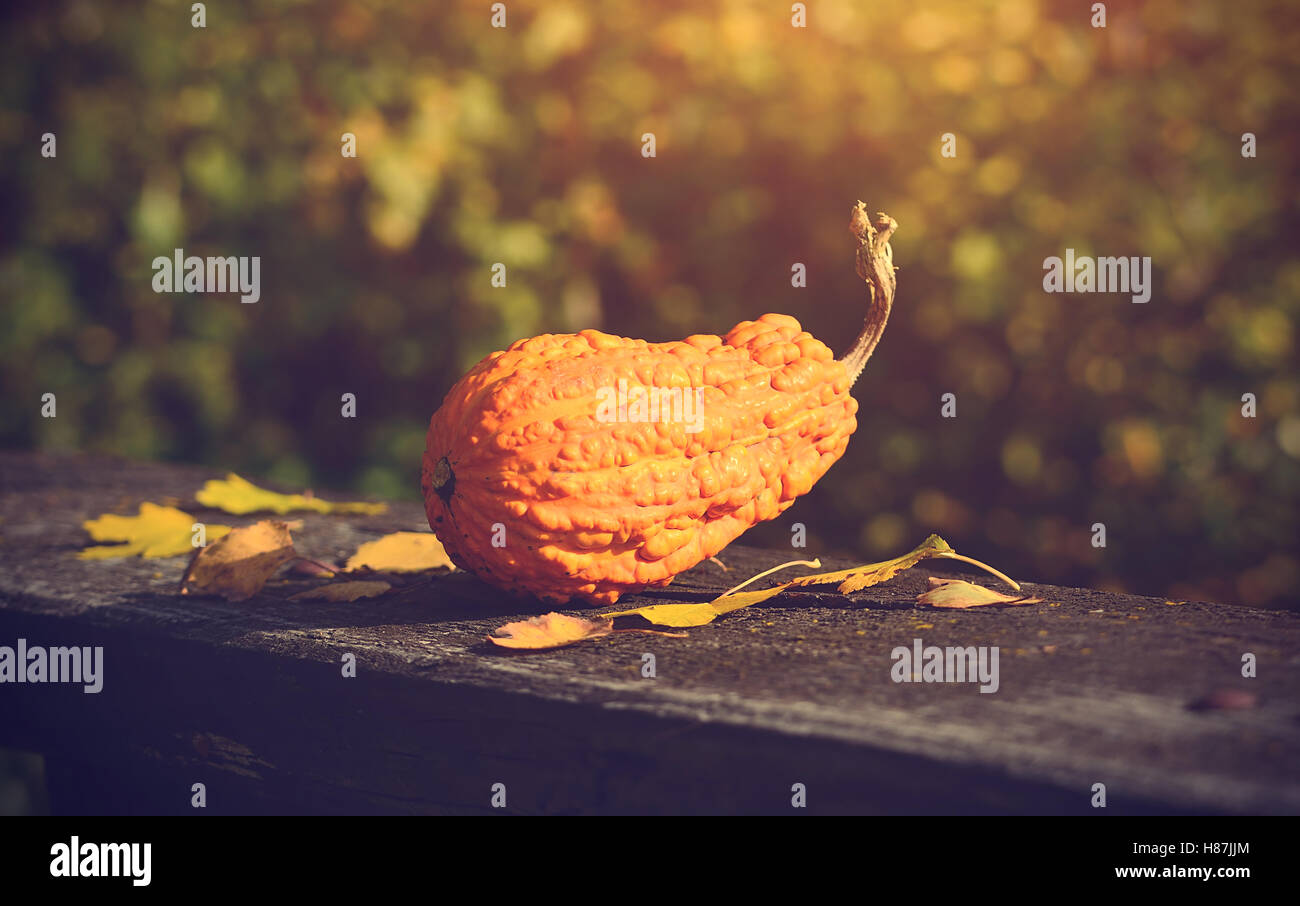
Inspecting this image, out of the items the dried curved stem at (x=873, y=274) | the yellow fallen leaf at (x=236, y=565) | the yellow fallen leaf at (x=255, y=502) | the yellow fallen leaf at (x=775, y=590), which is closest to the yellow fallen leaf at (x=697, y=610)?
the yellow fallen leaf at (x=775, y=590)

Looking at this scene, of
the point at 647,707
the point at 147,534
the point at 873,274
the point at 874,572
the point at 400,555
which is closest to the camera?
the point at 647,707

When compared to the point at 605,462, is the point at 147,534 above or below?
below

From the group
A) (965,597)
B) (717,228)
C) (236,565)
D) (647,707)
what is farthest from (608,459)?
(717,228)

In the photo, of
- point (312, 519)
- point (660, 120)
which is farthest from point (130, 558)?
point (660, 120)

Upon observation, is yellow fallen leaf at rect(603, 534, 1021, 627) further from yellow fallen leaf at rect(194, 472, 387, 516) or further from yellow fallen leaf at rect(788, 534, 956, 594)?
yellow fallen leaf at rect(194, 472, 387, 516)

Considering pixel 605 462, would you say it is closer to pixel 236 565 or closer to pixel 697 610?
pixel 697 610
